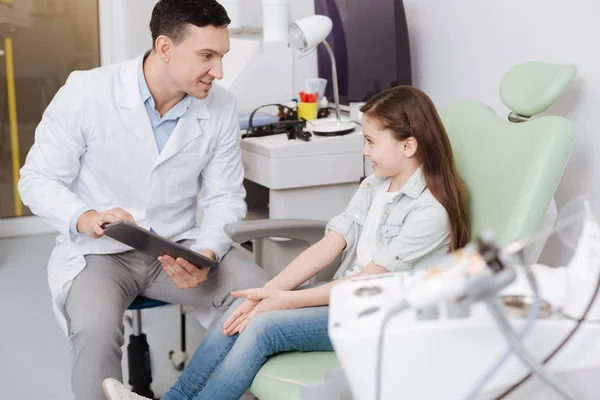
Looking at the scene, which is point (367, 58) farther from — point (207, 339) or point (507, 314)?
point (507, 314)

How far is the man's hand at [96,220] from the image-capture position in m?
1.82

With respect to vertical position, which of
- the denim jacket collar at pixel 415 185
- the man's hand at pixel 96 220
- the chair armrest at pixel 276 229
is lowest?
the chair armrest at pixel 276 229

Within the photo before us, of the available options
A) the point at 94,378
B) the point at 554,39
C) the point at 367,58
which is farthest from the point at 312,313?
the point at 367,58

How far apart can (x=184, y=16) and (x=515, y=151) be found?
0.86 m

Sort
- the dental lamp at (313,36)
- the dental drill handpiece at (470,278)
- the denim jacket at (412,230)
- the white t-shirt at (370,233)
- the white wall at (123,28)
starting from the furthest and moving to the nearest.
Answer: the white wall at (123,28) < the dental lamp at (313,36) < the white t-shirt at (370,233) < the denim jacket at (412,230) < the dental drill handpiece at (470,278)

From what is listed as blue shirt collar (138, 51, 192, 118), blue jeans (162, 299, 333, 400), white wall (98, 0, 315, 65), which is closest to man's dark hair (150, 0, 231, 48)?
blue shirt collar (138, 51, 192, 118)

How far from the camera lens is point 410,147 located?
1.65 m

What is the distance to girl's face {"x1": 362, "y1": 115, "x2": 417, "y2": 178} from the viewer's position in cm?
165

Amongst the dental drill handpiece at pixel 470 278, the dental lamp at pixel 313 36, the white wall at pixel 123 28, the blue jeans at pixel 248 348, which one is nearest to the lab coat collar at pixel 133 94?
the dental lamp at pixel 313 36

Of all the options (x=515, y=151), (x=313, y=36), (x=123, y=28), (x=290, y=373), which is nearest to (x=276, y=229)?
(x=290, y=373)

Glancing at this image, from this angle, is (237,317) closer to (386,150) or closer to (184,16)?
(386,150)

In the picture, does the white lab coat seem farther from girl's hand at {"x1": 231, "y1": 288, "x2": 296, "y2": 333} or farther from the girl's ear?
the girl's ear

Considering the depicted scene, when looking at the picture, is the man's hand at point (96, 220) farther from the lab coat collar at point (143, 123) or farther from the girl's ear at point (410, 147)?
the girl's ear at point (410, 147)

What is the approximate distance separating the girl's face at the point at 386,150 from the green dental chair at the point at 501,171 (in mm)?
165
